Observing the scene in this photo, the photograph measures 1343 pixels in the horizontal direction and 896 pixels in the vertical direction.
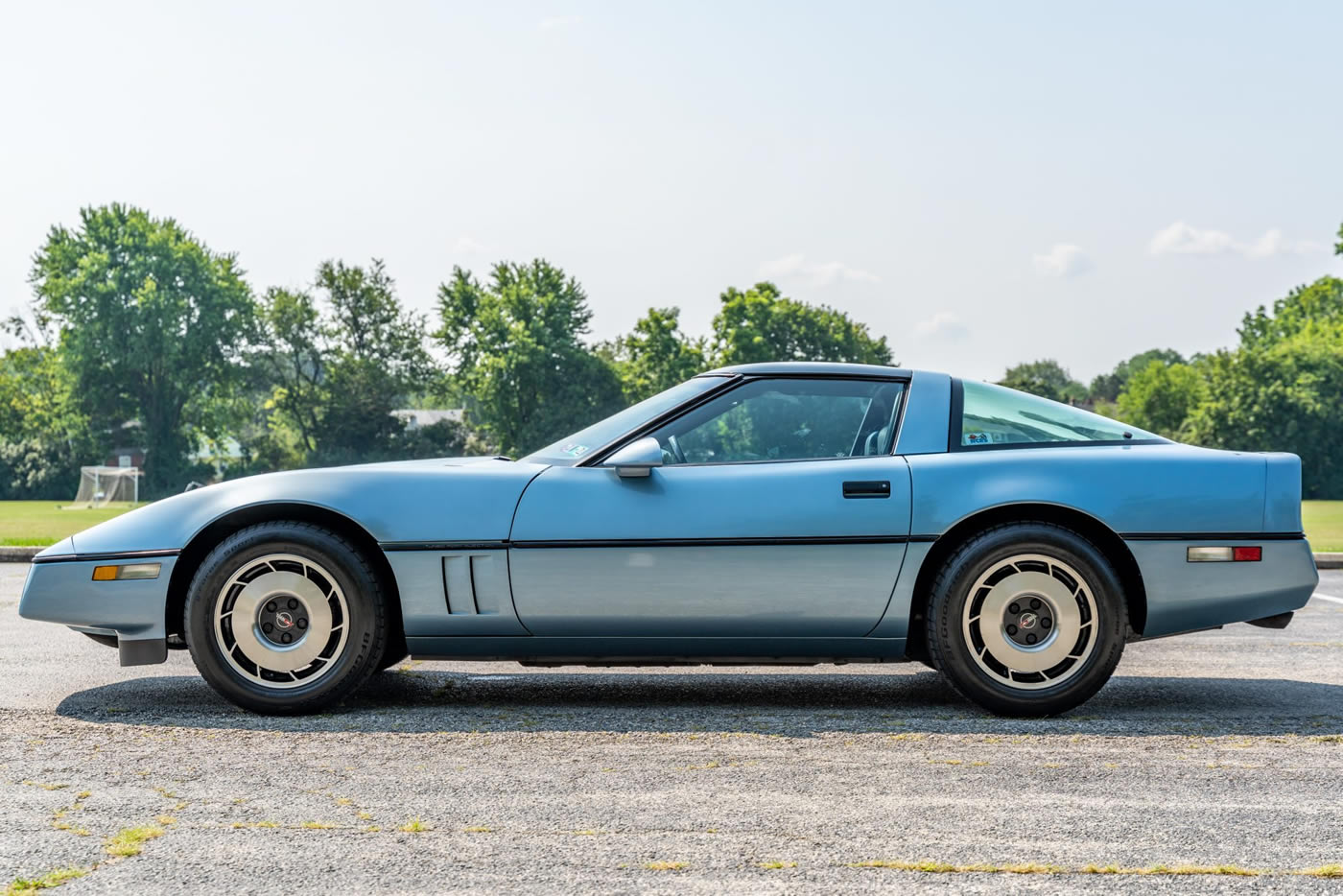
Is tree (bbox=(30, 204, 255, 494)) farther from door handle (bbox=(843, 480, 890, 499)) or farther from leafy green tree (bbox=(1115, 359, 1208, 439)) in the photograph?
door handle (bbox=(843, 480, 890, 499))

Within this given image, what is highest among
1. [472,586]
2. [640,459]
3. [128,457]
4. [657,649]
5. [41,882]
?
[128,457]

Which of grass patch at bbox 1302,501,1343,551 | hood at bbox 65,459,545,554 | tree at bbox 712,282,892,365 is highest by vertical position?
tree at bbox 712,282,892,365

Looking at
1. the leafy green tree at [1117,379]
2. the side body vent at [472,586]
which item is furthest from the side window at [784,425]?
the leafy green tree at [1117,379]

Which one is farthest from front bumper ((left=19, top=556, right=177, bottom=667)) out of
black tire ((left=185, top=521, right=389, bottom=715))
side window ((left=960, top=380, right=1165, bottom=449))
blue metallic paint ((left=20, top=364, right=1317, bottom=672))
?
side window ((left=960, top=380, right=1165, bottom=449))

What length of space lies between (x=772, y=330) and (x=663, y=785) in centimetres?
7975

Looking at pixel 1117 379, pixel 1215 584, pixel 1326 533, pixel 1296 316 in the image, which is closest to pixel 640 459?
pixel 1215 584

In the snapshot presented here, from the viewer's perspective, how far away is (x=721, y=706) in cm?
511

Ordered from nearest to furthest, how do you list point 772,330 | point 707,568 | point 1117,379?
point 707,568 < point 772,330 < point 1117,379

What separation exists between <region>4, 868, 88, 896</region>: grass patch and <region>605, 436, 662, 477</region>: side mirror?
94.9 inches

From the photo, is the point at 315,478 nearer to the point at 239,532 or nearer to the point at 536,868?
the point at 239,532

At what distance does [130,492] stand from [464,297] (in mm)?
27638

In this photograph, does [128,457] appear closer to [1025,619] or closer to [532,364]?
[532,364]

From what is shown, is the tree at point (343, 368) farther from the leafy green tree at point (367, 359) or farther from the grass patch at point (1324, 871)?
the grass patch at point (1324, 871)

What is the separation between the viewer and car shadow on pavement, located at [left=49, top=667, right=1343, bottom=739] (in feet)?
15.3
